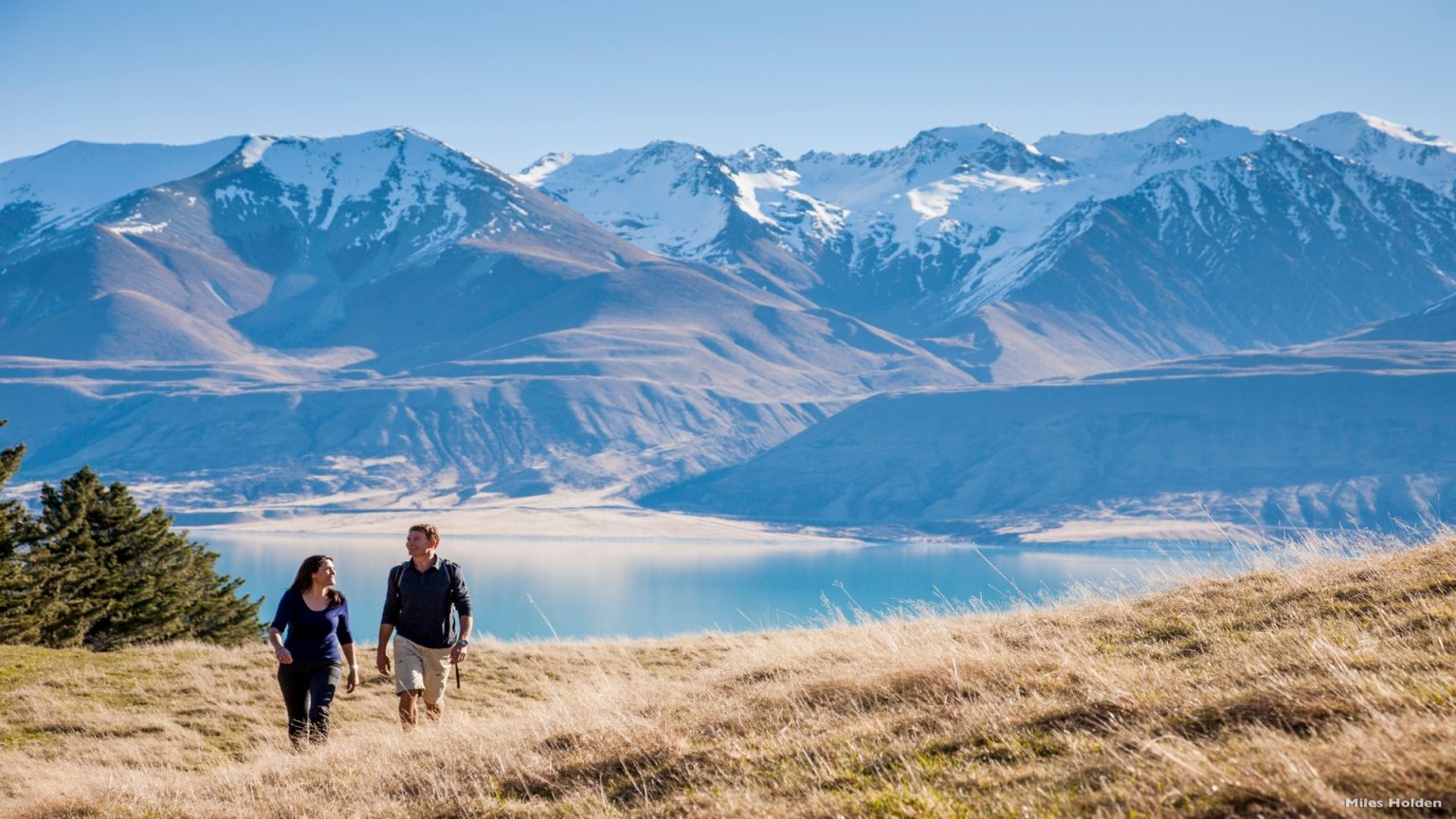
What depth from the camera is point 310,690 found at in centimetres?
1051

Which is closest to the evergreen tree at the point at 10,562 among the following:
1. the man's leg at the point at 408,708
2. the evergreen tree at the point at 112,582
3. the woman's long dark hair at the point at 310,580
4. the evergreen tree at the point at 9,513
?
the evergreen tree at the point at 9,513

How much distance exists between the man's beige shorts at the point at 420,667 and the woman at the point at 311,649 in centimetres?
43

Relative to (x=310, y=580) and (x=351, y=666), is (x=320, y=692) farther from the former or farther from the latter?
(x=310, y=580)

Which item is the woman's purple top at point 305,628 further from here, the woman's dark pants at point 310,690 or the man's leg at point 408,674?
the man's leg at point 408,674

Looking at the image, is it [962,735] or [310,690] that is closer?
[962,735]

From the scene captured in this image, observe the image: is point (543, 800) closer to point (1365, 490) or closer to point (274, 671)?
point (274, 671)

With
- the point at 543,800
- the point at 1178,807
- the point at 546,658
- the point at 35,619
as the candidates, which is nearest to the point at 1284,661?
the point at 1178,807

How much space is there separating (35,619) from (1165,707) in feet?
71.8

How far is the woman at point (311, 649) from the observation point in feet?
34.0

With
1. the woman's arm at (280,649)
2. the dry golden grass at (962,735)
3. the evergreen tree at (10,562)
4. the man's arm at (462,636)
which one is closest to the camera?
the dry golden grass at (962,735)

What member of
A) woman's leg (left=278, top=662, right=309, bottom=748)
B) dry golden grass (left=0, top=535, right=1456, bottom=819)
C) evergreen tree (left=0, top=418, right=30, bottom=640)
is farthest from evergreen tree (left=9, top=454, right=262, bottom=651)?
woman's leg (left=278, top=662, right=309, bottom=748)

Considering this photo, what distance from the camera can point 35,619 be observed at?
23.2 metres

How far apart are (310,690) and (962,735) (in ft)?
18.6

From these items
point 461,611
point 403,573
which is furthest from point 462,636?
point 403,573
